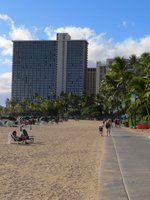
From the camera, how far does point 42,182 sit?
1097 cm

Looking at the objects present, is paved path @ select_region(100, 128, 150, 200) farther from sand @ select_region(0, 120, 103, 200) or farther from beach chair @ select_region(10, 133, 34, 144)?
beach chair @ select_region(10, 133, 34, 144)

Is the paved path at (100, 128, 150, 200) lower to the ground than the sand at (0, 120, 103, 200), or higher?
higher

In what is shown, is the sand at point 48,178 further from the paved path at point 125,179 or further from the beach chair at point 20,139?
the beach chair at point 20,139

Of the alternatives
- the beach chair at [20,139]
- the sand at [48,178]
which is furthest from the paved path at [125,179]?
the beach chair at [20,139]

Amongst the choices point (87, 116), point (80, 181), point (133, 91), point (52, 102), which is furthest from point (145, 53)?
point (52, 102)

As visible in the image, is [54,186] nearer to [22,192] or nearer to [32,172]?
[22,192]

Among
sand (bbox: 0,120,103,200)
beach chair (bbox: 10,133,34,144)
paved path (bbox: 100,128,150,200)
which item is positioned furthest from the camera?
beach chair (bbox: 10,133,34,144)

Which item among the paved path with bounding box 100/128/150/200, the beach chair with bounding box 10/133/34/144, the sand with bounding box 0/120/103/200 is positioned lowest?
the sand with bounding box 0/120/103/200

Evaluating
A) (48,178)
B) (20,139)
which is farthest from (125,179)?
(20,139)

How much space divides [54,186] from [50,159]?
6678 mm

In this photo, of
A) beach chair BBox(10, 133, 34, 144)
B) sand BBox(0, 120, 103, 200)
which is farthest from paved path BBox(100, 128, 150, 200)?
beach chair BBox(10, 133, 34, 144)

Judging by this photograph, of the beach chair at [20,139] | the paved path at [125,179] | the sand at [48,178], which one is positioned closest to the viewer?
the paved path at [125,179]

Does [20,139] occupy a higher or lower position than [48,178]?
higher

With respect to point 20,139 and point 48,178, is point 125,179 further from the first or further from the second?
point 20,139
